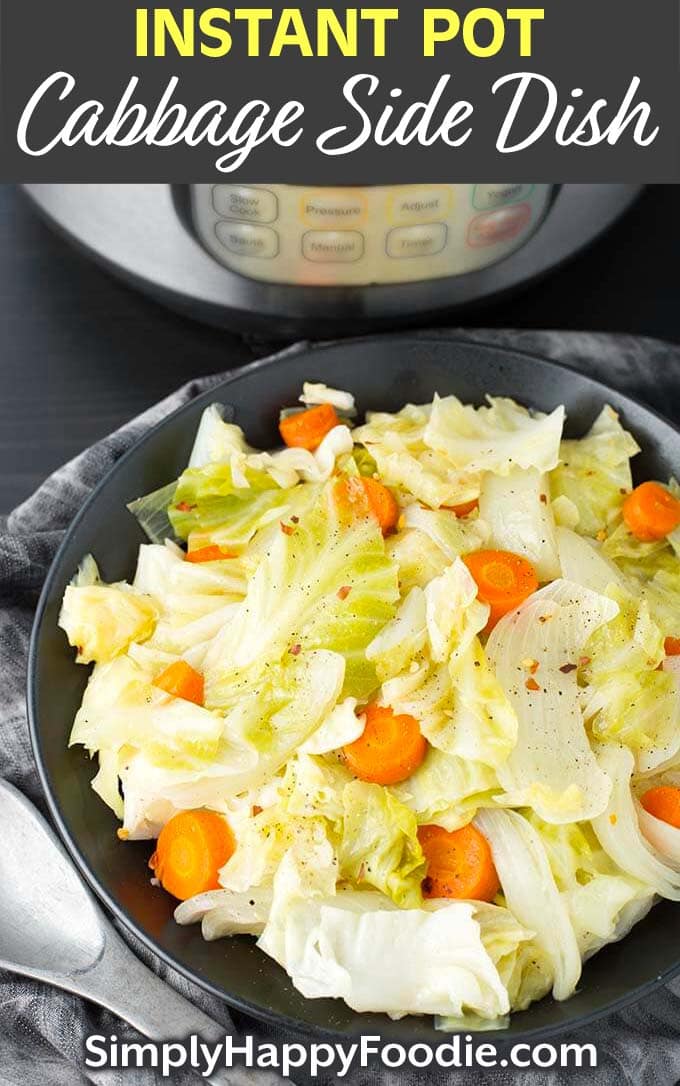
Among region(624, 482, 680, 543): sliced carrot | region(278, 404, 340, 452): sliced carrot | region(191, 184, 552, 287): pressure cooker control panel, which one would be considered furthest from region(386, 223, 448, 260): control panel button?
region(624, 482, 680, 543): sliced carrot

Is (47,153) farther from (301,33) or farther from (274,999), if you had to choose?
(274,999)

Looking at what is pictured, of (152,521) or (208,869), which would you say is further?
(152,521)

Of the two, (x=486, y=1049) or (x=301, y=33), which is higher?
(x=301, y=33)

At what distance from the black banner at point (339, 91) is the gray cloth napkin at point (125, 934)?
Answer: 0.37 metres

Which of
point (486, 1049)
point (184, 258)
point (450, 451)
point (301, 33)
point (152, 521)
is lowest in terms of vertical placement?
point (486, 1049)

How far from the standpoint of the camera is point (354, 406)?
7.07 feet

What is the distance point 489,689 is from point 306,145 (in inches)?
34.0

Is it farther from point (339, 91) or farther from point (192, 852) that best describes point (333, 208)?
point (192, 852)

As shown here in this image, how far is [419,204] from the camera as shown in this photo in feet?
6.43

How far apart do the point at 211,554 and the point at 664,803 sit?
0.78 metres

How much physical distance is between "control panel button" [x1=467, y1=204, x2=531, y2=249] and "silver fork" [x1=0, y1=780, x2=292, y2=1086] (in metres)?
1.18

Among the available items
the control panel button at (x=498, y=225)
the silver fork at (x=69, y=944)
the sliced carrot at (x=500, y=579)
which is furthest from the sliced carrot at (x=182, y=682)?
the control panel button at (x=498, y=225)

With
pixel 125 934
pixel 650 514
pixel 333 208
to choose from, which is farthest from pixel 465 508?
pixel 125 934

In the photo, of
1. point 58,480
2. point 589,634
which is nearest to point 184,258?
point 58,480
